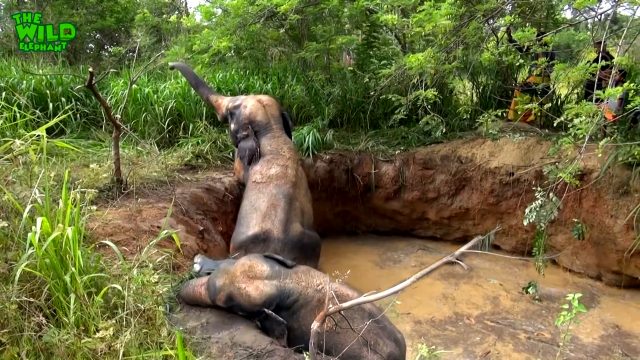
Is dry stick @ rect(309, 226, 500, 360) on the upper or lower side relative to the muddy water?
upper

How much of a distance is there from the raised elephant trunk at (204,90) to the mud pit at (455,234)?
698 millimetres

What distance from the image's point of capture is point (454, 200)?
6.18 meters

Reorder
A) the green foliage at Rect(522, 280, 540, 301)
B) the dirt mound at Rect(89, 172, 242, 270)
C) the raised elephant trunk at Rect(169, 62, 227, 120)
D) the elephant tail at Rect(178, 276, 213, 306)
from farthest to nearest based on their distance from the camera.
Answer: the raised elephant trunk at Rect(169, 62, 227, 120) < the green foliage at Rect(522, 280, 540, 301) < the dirt mound at Rect(89, 172, 242, 270) < the elephant tail at Rect(178, 276, 213, 306)

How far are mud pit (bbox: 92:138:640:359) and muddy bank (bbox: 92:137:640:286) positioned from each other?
0.01 m

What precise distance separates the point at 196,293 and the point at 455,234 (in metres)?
3.74

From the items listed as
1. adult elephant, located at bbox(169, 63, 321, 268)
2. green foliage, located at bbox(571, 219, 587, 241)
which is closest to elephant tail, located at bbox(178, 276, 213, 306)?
adult elephant, located at bbox(169, 63, 321, 268)

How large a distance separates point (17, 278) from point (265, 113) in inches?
99.4

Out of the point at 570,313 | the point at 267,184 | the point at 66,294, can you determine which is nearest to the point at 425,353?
the point at 570,313

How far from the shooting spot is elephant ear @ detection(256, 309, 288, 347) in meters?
3.15

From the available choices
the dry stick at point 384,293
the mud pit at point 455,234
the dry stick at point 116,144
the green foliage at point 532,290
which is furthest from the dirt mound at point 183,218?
the green foliage at point 532,290

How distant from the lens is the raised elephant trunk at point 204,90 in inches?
199

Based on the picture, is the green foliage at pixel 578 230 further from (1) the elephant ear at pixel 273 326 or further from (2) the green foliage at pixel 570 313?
(1) the elephant ear at pixel 273 326

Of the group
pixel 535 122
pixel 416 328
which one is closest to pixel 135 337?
pixel 416 328

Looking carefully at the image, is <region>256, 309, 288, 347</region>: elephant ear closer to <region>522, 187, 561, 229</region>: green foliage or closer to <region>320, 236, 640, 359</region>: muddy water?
<region>320, 236, 640, 359</region>: muddy water
